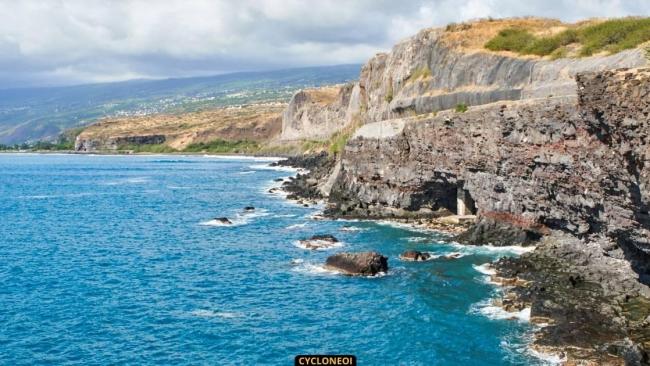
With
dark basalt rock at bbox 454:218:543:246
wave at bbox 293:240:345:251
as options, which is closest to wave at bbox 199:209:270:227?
wave at bbox 293:240:345:251

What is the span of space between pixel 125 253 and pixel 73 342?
2212 centimetres

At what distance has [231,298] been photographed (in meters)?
38.9

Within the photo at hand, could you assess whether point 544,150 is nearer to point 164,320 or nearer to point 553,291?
point 553,291

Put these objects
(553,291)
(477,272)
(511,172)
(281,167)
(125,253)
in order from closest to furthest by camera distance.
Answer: (553,291)
(477,272)
(511,172)
(125,253)
(281,167)

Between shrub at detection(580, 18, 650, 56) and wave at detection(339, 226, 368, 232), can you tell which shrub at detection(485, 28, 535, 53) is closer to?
shrub at detection(580, 18, 650, 56)

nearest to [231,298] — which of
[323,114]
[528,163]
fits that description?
Answer: [528,163]

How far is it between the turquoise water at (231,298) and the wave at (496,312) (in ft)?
0.69

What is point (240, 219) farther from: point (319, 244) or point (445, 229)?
point (445, 229)

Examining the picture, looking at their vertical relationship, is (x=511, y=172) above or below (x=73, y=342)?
above

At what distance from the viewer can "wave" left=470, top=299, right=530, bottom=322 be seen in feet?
110

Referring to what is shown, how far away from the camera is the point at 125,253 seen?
5306cm

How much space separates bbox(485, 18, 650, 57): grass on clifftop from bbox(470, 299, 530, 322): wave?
22.9 m

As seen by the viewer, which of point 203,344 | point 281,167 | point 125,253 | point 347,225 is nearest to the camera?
point 203,344

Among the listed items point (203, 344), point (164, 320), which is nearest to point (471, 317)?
point (203, 344)
